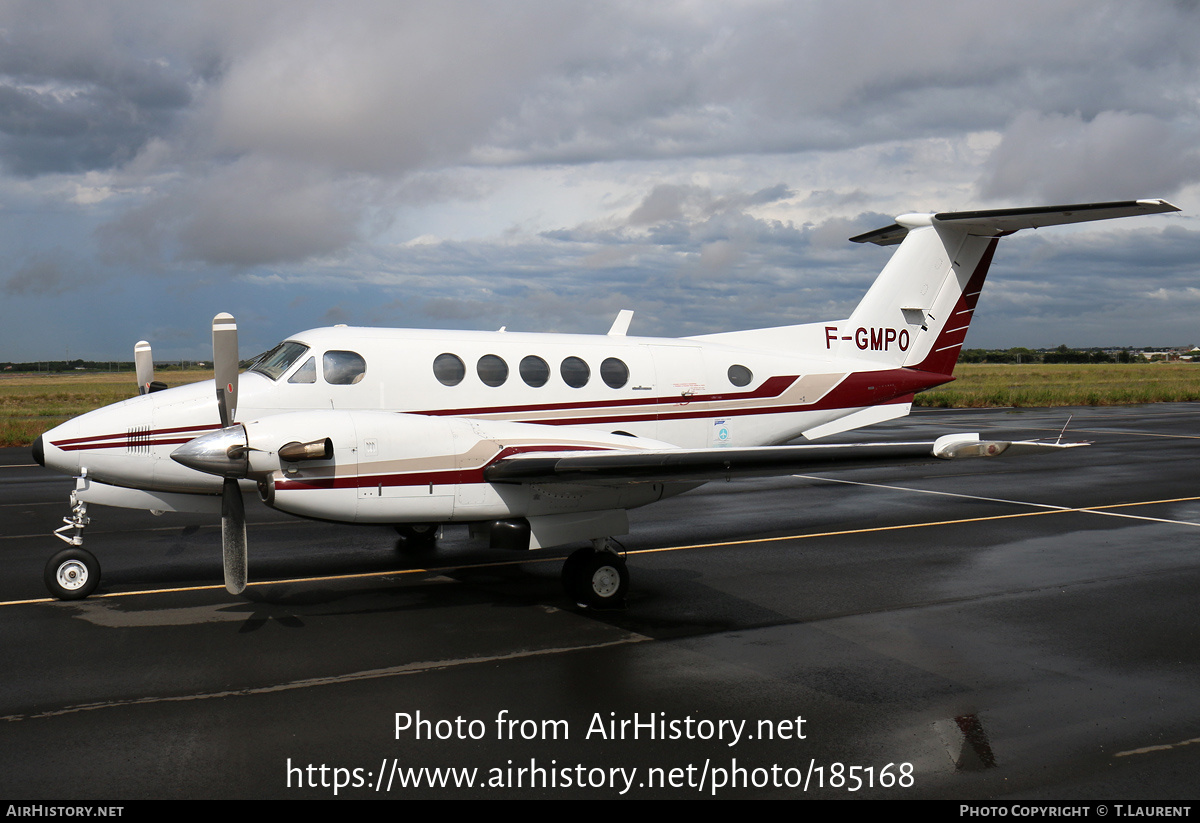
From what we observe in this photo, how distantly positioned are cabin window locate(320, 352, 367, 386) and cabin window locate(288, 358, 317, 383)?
0.29ft

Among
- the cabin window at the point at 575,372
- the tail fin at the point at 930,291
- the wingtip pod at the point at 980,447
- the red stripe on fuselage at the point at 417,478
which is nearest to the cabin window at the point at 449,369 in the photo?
the cabin window at the point at 575,372

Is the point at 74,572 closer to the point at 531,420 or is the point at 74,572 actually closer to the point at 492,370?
the point at 492,370

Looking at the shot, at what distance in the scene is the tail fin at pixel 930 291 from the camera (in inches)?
488

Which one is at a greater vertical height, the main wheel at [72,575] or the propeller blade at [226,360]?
the propeller blade at [226,360]

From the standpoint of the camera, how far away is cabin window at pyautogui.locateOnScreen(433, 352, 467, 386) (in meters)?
9.62

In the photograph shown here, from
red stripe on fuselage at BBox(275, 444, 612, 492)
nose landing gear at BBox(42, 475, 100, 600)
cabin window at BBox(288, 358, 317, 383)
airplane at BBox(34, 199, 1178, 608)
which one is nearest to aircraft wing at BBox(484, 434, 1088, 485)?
airplane at BBox(34, 199, 1178, 608)

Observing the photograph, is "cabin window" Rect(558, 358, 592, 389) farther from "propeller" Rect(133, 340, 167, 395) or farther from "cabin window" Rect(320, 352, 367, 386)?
"propeller" Rect(133, 340, 167, 395)

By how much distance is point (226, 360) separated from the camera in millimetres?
7637

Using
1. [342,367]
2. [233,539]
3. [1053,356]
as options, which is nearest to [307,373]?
[342,367]

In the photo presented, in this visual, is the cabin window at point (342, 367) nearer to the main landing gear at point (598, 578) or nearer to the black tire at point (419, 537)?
the black tire at point (419, 537)

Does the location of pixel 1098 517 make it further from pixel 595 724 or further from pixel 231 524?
pixel 231 524

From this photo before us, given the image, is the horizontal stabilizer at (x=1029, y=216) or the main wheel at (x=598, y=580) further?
the horizontal stabilizer at (x=1029, y=216)

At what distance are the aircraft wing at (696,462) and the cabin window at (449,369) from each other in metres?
2.08

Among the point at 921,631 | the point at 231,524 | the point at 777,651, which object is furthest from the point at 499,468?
the point at 921,631
